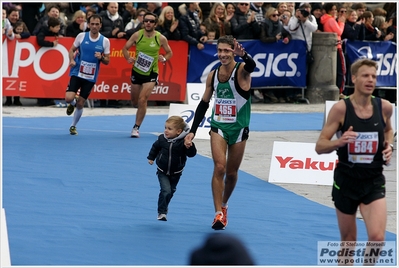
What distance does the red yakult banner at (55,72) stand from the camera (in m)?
19.7

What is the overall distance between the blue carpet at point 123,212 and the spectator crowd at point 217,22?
5.14m

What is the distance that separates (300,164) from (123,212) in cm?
318

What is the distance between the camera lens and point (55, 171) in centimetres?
1230

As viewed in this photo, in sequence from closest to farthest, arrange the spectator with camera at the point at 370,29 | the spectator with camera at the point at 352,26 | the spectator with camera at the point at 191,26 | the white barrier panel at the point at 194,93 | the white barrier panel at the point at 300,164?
1. the white barrier panel at the point at 300,164
2. the white barrier panel at the point at 194,93
3. the spectator with camera at the point at 191,26
4. the spectator with camera at the point at 352,26
5. the spectator with camera at the point at 370,29

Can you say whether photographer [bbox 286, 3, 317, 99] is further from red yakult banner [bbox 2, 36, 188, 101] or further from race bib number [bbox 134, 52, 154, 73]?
race bib number [bbox 134, 52, 154, 73]

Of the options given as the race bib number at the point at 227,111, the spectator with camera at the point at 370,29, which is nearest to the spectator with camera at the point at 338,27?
the spectator with camera at the point at 370,29

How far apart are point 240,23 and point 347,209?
567 inches

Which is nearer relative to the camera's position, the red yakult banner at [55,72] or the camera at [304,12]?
the red yakult banner at [55,72]

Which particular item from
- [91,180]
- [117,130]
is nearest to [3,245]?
[91,180]

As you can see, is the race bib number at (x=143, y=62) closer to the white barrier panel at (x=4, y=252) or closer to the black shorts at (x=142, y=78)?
the black shorts at (x=142, y=78)

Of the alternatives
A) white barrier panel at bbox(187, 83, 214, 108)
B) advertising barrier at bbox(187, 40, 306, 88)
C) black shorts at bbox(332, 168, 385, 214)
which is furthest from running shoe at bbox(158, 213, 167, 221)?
advertising barrier at bbox(187, 40, 306, 88)

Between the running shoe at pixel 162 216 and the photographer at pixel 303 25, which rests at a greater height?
the running shoe at pixel 162 216

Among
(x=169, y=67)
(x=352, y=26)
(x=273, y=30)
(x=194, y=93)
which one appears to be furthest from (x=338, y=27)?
(x=194, y=93)

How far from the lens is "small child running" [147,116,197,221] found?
9.24 meters
